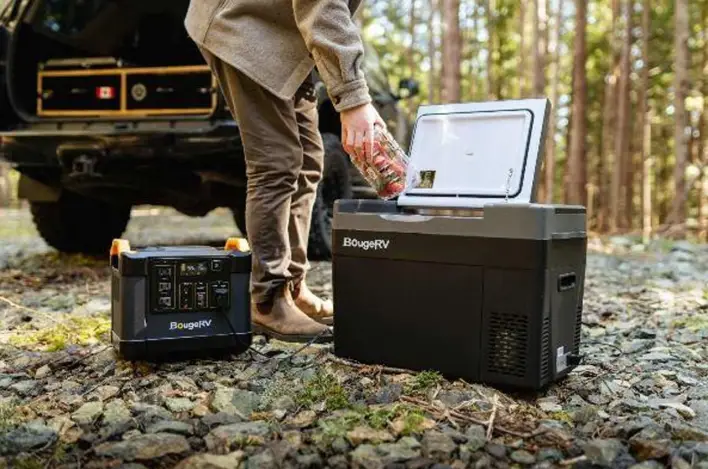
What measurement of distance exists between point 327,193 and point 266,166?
2557 mm

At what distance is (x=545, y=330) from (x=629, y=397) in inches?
14.5

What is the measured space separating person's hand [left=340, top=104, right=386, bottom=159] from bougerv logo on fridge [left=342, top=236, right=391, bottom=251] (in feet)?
0.95

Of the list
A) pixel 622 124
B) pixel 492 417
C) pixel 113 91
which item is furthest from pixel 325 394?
pixel 622 124

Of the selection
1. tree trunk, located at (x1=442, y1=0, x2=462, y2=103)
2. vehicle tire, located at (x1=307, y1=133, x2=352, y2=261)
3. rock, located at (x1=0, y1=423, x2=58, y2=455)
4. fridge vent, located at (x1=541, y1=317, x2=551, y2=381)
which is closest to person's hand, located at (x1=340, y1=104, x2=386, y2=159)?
fridge vent, located at (x1=541, y1=317, x2=551, y2=381)

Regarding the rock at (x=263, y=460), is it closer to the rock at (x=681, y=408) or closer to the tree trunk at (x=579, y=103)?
the rock at (x=681, y=408)

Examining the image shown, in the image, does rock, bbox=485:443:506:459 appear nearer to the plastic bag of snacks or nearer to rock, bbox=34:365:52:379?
the plastic bag of snacks

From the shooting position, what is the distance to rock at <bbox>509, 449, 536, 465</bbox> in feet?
5.70

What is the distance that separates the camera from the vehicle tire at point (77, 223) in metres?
5.86

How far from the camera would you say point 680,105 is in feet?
34.5

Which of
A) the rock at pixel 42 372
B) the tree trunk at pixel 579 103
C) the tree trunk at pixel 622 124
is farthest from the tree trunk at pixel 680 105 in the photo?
the rock at pixel 42 372

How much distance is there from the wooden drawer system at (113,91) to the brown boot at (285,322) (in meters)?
2.43

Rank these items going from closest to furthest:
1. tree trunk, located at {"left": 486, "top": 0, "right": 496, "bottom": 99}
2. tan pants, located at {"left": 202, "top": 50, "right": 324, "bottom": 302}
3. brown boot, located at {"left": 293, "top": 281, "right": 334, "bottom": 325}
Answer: tan pants, located at {"left": 202, "top": 50, "right": 324, "bottom": 302} < brown boot, located at {"left": 293, "top": 281, "right": 334, "bottom": 325} < tree trunk, located at {"left": 486, "top": 0, "right": 496, "bottom": 99}

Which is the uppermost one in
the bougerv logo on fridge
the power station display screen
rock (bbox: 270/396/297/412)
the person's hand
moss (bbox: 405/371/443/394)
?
the person's hand

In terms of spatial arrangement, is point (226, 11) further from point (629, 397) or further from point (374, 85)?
point (374, 85)
